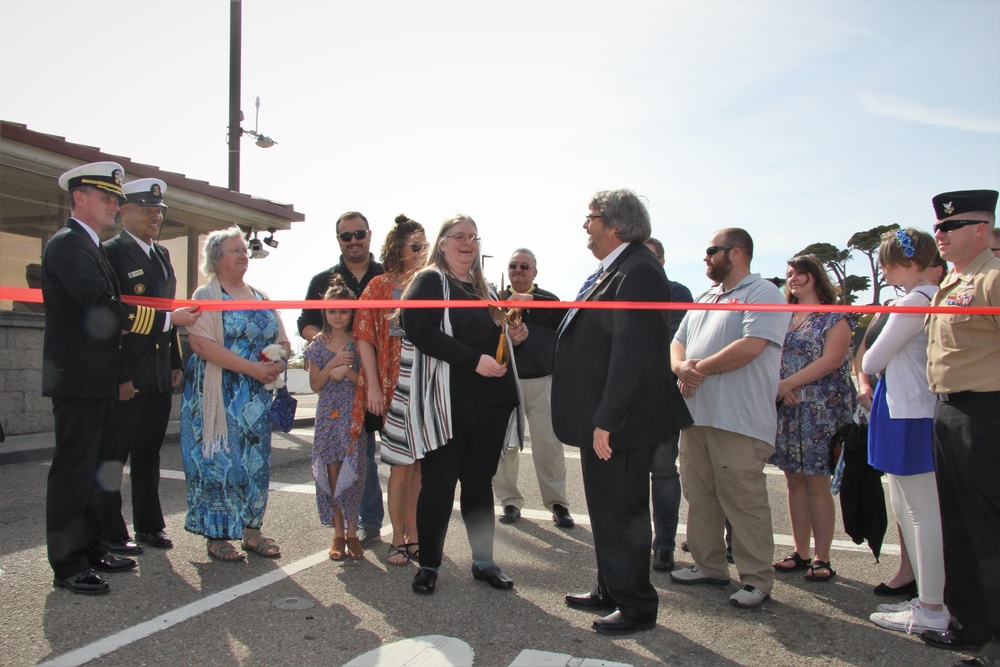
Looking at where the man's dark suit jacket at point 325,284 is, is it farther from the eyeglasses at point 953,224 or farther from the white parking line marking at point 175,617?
the eyeglasses at point 953,224

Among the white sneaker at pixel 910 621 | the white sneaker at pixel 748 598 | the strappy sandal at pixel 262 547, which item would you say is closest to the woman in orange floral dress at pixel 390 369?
the strappy sandal at pixel 262 547

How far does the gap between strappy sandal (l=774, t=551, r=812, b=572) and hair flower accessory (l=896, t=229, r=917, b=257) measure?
1868mm

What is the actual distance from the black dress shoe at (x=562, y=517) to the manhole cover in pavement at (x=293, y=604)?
218cm

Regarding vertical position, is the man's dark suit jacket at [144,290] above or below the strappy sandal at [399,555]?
above

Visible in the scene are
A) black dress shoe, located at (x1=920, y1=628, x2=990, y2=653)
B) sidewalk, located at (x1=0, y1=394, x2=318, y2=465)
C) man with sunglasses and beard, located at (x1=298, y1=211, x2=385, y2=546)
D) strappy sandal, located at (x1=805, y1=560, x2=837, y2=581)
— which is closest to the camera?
black dress shoe, located at (x1=920, y1=628, x2=990, y2=653)

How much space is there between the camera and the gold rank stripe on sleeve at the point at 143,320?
4.00 meters

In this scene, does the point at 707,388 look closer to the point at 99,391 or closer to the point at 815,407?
the point at 815,407

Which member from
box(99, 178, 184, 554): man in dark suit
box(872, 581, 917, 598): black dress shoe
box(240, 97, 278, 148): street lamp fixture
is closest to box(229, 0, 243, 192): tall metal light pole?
box(240, 97, 278, 148): street lamp fixture

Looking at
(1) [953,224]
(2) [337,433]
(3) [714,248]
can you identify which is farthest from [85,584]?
(1) [953,224]

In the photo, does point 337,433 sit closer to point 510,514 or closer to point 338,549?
point 338,549

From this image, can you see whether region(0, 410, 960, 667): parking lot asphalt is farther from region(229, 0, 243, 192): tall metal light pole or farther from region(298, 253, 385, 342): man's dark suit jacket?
region(229, 0, 243, 192): tall metal light pole

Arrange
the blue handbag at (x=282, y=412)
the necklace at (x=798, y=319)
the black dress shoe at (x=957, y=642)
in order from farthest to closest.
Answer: the blue handbag at (x=282, y=412) → the necklace at (x=798, y=319) → the black dress shoe at (x=957, y=642)

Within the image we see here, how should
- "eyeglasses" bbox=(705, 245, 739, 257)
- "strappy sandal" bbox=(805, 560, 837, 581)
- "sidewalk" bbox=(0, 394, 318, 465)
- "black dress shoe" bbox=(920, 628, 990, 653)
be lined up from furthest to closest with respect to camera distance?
"sidewalk" bbox=(0, 394, 318, 465)
"strappy sandal" bbox=(805, 560, 837, 581)
"eyeglasses" bbox=(705, 245, 739, 257)
"black dress shoe" bbox=(920, 628, 990, 653)

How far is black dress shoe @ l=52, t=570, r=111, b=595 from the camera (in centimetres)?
372
